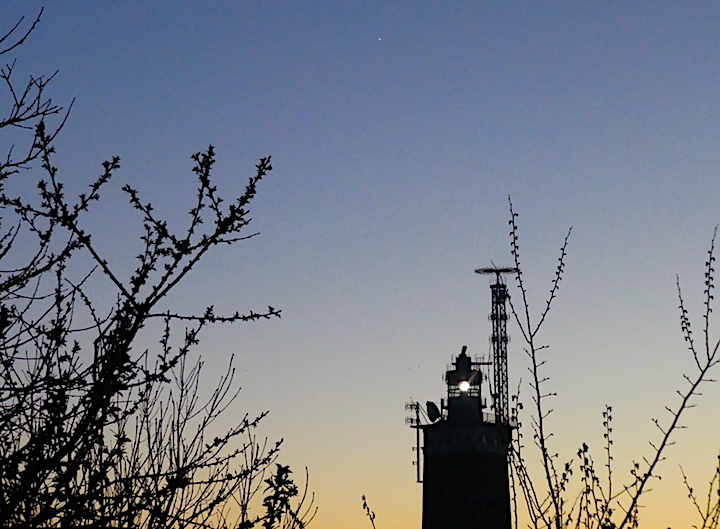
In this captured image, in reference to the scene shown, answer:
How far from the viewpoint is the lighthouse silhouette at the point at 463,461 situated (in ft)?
174

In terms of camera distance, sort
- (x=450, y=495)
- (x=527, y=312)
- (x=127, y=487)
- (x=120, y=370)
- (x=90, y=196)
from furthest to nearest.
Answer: (x=450, y=495)
(x=527, y=312)
(x=90, y=196)
(x=127, y=487)
(x=120, y=370)

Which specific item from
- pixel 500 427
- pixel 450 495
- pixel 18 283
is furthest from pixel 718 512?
pixel 450 495

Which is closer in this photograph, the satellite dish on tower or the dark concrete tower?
the dark concrete tower

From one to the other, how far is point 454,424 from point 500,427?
48195 mm

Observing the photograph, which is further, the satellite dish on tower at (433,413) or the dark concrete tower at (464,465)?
the satellite dish on tower at (433,413)

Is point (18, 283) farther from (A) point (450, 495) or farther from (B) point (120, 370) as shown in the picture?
(A) point (450, 495)

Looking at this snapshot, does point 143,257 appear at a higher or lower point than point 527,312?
lower

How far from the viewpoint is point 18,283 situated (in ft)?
21.4

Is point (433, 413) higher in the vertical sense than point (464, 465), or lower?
higher

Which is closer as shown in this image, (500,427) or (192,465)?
(192,465)

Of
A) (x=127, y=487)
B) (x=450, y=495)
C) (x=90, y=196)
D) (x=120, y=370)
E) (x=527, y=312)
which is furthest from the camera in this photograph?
(x=450, y=495)

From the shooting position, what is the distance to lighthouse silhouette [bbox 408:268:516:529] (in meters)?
53.1

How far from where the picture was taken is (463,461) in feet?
177

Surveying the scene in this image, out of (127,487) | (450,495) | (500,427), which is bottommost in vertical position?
(127,487)
